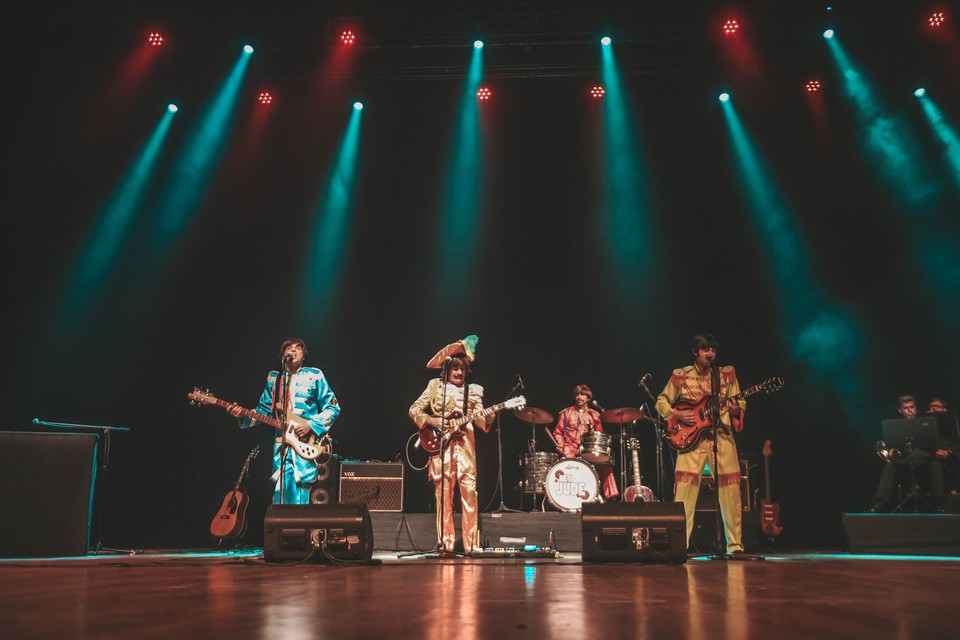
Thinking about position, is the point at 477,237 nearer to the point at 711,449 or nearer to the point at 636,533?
the point at 711,449

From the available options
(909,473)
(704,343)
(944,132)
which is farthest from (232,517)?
(944,132)

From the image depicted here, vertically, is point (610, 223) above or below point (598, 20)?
below

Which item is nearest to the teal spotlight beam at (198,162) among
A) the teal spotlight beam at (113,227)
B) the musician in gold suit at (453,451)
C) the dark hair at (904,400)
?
the teal spotlight beam at (113,227)

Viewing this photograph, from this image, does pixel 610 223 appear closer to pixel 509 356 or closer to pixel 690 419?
pixel 509 356

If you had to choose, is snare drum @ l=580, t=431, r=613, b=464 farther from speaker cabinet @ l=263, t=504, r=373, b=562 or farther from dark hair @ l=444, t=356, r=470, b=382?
speaker cabinet @ l=263, t=504, r=373, b=562

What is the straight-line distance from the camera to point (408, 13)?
31.9ft

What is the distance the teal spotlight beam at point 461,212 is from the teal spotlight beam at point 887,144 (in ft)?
16.6

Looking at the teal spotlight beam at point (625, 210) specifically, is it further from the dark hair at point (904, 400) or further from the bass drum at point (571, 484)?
the dark hair at point (904, 400)

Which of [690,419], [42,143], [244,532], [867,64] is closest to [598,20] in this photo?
[867,64]

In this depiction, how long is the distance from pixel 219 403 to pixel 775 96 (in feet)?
27.4

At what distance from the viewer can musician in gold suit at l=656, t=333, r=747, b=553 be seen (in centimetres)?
733

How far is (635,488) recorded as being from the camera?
9.29 meters

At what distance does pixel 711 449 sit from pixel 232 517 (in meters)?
5.80

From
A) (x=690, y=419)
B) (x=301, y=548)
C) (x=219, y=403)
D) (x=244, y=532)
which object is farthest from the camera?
(x=244, y=532)
